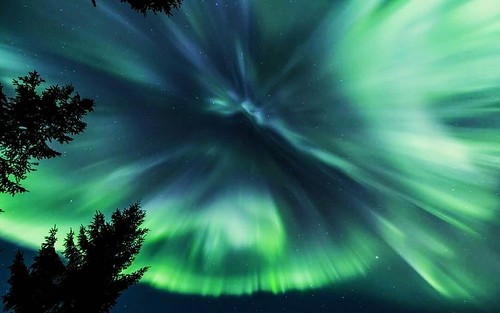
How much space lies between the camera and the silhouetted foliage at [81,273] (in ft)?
29.9

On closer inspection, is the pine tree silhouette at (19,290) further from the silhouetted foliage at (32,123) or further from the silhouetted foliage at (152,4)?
the silhouetted foliage at (152,4)

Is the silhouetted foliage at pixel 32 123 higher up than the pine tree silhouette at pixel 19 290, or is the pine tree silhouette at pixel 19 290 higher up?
the silhouetted foliage at pixel 32 123

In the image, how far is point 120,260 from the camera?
10.8 m

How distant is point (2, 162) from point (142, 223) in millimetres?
5639

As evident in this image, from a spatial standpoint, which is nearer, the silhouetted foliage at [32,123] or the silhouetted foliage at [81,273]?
the silhouetted foliage at [32,123]

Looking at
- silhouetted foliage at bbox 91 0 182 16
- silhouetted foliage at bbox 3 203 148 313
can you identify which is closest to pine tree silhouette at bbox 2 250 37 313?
silhouetted foliage at bbox 3 203 148 313

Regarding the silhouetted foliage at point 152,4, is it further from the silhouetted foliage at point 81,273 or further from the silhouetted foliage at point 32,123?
the silhouetted foliage at point 81,273

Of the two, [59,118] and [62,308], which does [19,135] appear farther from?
[62,308]

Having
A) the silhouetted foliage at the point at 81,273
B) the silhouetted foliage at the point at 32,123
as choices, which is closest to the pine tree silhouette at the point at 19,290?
the silhouetted foliage at the point at 81,273

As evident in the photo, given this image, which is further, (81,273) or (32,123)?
(81,273)

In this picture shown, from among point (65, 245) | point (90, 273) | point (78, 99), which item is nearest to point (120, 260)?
point (90, 273)

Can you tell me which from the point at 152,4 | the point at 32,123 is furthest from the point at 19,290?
the point at 152,4

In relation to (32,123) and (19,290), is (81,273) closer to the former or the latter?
(19,290)

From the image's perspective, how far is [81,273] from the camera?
9.70 meters
